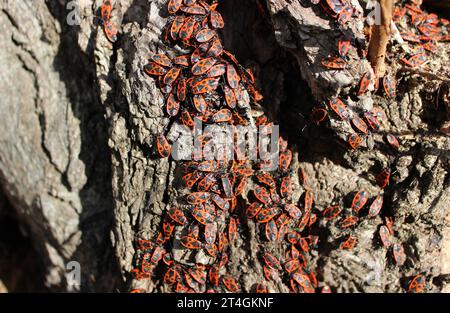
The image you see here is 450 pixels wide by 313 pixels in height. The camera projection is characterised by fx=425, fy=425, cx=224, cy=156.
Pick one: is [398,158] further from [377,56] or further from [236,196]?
[236,196]

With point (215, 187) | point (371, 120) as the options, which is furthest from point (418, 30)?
point (215, 187)

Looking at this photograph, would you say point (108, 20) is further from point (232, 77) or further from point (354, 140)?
point (354, 140)

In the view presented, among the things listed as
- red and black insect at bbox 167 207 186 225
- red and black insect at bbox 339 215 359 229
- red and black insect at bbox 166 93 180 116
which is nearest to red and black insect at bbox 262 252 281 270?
red and black insect at bbox 339 215 359 229

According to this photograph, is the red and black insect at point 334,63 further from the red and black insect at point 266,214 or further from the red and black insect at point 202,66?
the red and black insect at point 266,214

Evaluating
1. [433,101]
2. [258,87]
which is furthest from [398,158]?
[258,87]

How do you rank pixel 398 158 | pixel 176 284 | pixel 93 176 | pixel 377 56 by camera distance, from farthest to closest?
1. pixel 93 176
2. pixel 176 284
3. pixel 398 158
4. pixel 377 56

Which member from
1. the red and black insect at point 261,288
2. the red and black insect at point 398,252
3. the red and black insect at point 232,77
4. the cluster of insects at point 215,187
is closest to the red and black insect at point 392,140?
the cluster of insects at point 215,187
